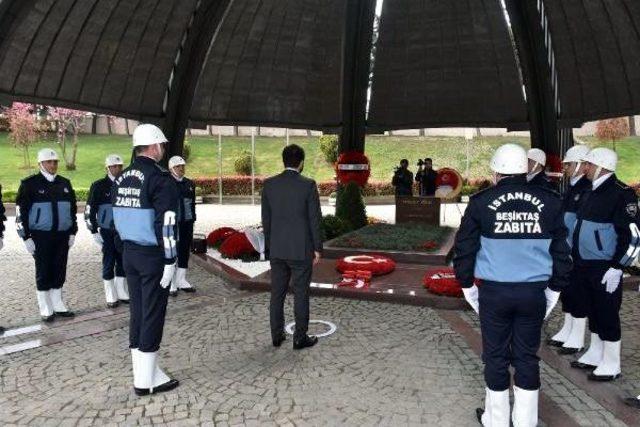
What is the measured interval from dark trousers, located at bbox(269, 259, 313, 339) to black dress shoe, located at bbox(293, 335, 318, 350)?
0.05 m

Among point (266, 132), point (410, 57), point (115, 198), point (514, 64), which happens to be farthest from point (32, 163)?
point (115, 198)

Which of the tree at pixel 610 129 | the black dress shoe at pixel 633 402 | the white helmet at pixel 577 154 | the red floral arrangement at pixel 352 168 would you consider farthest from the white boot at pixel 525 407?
A: the tree at pixel 610 129

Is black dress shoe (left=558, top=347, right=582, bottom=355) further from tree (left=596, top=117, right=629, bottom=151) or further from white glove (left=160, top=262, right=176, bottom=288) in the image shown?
tree (left=596, top=117, right=629, bottom=151)

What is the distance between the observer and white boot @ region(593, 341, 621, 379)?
5267 millimetres

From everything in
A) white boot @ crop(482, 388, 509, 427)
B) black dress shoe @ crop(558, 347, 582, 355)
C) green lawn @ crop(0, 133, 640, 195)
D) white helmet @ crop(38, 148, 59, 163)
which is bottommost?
black dress shoe @ crop(558, 347, 582, 355)

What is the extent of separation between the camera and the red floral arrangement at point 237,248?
11.6 meters

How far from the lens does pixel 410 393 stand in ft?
16.3

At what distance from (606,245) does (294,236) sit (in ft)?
11.5

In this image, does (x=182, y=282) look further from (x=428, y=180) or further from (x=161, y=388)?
(x=428, y=180)

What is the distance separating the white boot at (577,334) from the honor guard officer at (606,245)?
66 centimetres

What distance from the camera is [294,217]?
6.17 meters

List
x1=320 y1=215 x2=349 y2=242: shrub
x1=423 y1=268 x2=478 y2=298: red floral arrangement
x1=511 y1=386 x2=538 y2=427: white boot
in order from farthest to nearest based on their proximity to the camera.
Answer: x1=320 y1=215 x2=349 y2=242: shrub → x1=423 y1=268 x2=478 y2=298: red floral arrangement → x1=511 y1=386 x2=538 y2=427: white boot

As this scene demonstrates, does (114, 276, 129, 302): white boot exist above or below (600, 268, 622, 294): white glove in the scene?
below

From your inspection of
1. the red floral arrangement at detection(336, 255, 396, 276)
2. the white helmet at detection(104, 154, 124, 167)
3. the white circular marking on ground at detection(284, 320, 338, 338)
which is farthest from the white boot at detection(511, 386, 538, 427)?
the white helmet at detection(104, 154, 124, 167)
